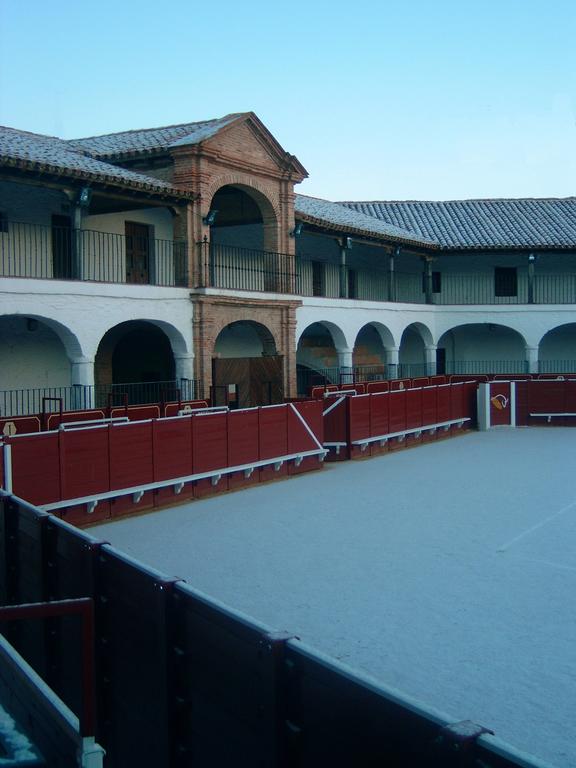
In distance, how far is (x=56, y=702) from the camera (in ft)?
11.6

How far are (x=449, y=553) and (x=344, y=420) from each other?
9730mm

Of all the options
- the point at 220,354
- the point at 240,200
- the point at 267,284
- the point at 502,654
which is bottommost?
the point at 502,654

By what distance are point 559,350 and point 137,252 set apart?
20682 mm

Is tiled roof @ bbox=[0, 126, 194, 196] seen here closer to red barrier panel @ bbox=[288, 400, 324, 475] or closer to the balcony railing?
the balcony railing

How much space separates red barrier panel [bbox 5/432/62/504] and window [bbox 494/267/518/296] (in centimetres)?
2572

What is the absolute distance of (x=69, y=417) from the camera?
1698cm

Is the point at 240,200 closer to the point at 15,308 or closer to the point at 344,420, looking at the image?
the point at 344,420

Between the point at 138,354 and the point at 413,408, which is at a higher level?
the point at 138,354

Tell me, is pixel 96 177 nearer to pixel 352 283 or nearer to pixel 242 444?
pixel 242 444

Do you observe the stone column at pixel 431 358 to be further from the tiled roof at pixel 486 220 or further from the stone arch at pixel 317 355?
the tiled roof at pixel 486 220

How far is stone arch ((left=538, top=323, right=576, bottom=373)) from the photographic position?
35781 mm

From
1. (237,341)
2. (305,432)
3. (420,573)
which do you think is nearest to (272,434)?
(305,432)

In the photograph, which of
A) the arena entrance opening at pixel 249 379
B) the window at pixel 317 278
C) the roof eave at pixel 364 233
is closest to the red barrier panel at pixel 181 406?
the arena entrance opening at pixel 249 379

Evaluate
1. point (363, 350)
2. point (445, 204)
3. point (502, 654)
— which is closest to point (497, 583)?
point (502, 654)
